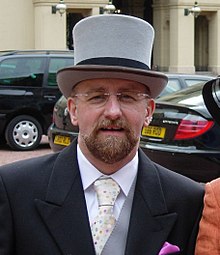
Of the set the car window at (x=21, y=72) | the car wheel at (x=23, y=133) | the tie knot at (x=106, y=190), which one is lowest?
the car wheel at (x=23, y=133)

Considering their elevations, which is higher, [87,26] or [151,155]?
[87,26]

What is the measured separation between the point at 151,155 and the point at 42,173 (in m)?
5.49

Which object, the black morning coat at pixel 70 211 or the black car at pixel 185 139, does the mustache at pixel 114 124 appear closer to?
the black morning coat at pixel 70 211

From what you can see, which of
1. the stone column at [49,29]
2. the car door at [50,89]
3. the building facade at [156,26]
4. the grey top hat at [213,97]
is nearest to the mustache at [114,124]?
the grey top hat at [213,97]

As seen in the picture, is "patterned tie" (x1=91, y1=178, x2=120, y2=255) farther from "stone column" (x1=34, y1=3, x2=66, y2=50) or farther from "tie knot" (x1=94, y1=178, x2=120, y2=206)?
"stone column" (x1=34, y1=3, x2=66, y2=50)

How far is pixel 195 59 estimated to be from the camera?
3619cm

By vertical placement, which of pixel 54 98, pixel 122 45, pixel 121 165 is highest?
pixel 122 45

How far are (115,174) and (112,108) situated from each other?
24 cm

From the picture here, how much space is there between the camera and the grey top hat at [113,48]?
8.59 ft

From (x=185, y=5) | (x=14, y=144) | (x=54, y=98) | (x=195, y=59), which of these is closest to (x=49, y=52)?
(x=54, y=98)

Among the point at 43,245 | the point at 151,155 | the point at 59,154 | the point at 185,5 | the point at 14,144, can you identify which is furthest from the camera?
the point at 185,5

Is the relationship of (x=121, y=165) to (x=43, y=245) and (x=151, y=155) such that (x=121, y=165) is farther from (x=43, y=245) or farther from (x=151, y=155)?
(x=151, y=155)

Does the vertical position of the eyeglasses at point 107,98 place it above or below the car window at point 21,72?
above

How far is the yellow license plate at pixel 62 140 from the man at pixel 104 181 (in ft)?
23.8
